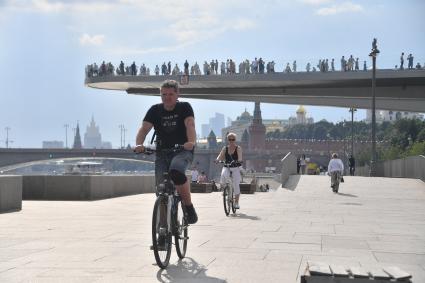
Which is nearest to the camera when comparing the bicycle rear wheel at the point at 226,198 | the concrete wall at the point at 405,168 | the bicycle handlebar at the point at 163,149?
the bicycle handlebar at the point at 163,149

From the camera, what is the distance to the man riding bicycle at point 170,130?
706cm

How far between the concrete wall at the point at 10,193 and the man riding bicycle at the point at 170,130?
23.0 feet

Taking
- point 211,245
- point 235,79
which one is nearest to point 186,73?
point 235,79

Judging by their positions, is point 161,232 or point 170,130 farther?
point 170,130

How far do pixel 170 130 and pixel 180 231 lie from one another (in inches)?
38.4

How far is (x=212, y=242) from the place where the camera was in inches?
345

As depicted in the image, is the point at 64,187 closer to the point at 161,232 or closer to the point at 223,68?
the point at 161,232

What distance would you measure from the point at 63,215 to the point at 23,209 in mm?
1876

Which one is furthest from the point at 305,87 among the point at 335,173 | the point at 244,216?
the point at 244,216

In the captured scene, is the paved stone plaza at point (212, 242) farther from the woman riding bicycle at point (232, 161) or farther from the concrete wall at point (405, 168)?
the concrete wall at point (405, 168)

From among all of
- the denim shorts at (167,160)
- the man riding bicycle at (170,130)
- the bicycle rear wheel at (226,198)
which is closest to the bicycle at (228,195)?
the bicycle rear wheel at (226,198)

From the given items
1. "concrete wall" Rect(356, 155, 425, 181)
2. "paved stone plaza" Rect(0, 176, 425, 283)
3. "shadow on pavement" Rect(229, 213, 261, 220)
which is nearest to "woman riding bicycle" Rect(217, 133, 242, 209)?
"shadow on pavement" Rect(229, 213, 261, 220)

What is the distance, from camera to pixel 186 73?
2773 inches

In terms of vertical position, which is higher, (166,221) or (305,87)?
(305,87)
